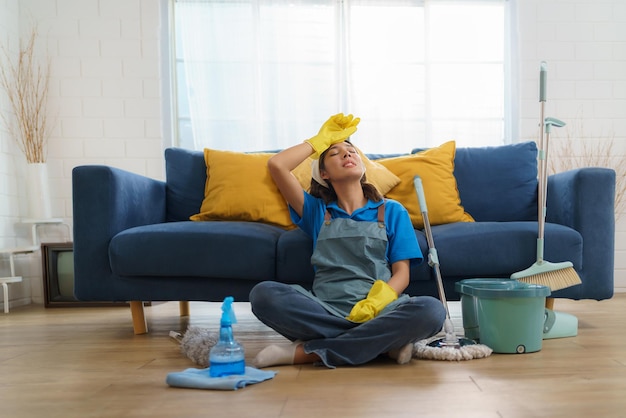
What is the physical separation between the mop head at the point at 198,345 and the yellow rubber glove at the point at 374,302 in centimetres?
43

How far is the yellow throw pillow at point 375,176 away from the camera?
104 inches

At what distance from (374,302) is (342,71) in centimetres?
251

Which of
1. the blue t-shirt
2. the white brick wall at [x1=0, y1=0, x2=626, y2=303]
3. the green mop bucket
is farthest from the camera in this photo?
the white brick wall at [x1=0, y1=0, x2=626, y2=303]

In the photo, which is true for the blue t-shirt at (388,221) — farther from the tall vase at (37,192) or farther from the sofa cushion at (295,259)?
the tall vase at (37,192)

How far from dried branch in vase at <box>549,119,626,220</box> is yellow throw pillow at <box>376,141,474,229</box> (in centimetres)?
145

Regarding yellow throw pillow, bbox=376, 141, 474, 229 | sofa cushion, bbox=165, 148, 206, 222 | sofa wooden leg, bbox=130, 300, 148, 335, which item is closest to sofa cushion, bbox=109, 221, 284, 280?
sofa wooden leg, bbox=130, 300, 148, 335

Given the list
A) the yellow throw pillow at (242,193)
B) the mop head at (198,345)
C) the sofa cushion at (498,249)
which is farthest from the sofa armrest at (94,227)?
the sofa cushion at (498,249)

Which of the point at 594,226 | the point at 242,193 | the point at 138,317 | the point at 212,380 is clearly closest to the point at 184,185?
the point at 242,193

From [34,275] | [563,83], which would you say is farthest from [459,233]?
[34,275]

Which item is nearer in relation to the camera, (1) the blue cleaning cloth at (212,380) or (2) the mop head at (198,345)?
(1) the blue cleaning cloth at (212,380)

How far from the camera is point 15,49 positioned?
3850 millimetres

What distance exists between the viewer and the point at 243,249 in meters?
2.32

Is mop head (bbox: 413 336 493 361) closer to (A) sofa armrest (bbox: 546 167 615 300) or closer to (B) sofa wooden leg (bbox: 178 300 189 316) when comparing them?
(A) sofa armrest (bbox: 546 167 615 300)

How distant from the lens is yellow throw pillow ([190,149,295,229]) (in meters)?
2.66
